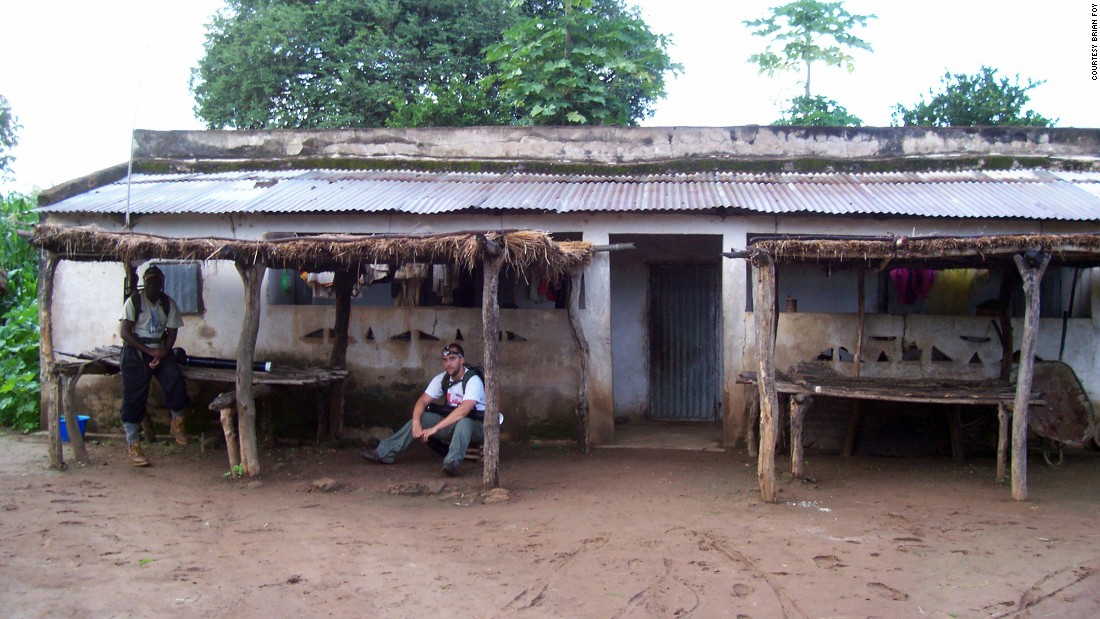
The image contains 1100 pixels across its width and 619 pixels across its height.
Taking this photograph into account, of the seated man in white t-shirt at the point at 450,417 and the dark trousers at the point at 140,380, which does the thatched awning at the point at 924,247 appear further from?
the dark trousers at the point at 140,380

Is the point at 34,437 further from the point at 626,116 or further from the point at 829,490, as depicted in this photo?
the point at 626,116

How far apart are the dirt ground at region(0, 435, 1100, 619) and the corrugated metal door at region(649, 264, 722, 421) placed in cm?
250

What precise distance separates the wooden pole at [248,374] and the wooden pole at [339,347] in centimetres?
145

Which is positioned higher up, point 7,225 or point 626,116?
point 626,116

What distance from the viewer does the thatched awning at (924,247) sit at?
20.8 feet

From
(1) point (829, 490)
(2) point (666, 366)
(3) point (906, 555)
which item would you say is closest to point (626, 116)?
(2) point (666, 366)

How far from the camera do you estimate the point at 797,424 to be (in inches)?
291

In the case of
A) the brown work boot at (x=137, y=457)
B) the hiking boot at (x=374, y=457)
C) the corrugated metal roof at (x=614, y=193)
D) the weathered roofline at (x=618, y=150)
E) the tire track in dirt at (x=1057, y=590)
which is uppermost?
the weathered roofline at (x=618, y=150)

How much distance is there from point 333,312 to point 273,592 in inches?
182

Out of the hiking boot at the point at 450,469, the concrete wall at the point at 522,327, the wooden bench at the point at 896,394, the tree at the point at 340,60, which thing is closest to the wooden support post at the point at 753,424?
the concrete wall at the point at 522,327

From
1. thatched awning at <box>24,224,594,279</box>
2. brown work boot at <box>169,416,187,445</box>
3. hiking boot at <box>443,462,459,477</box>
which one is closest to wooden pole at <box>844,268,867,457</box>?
thatched awning at <box>24,224,594,279</box>

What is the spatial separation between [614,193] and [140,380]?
5042mm

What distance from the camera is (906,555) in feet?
17.7

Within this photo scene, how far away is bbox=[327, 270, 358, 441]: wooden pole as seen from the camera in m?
8.77
